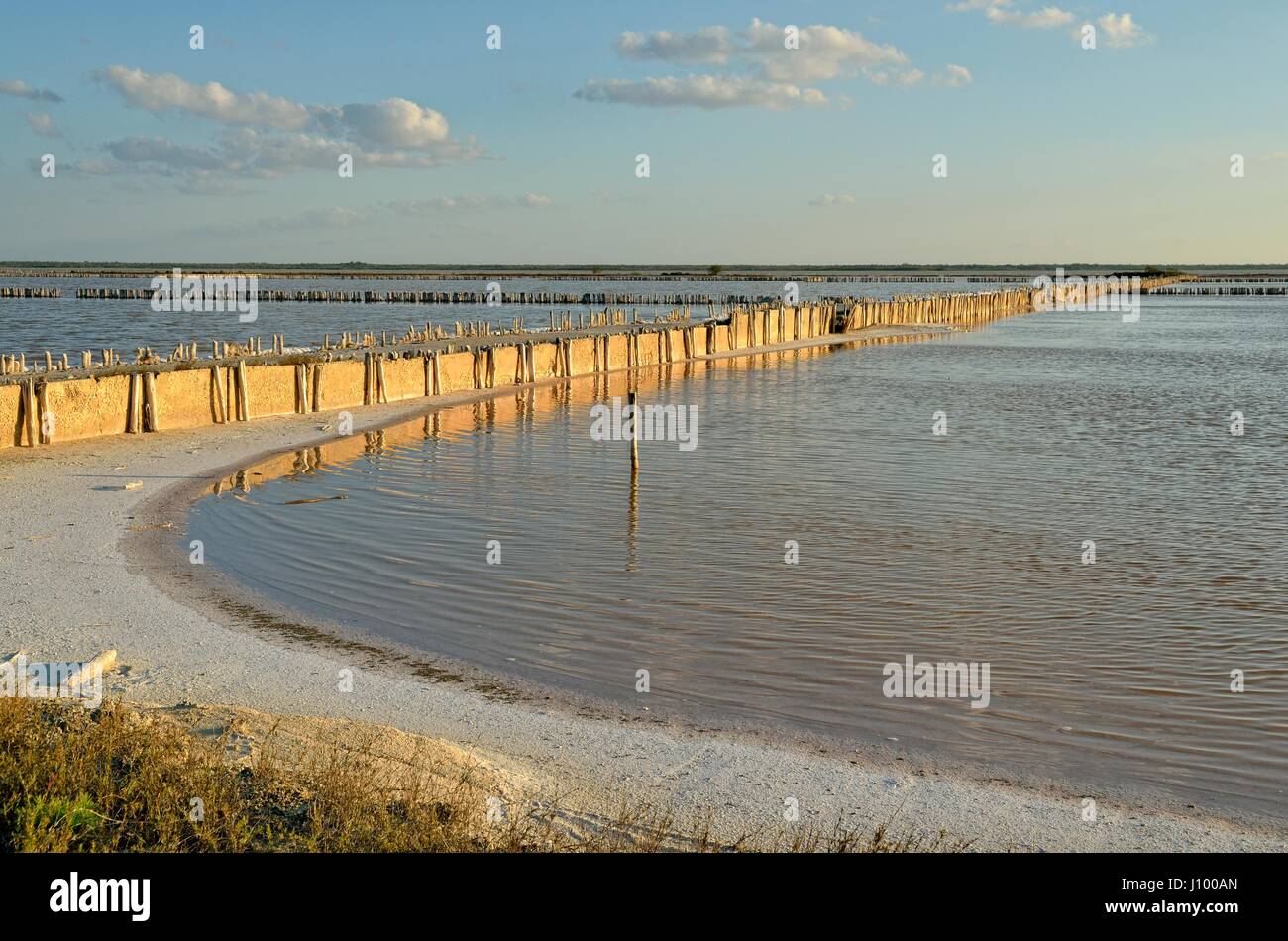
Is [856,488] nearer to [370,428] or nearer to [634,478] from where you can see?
[634,478]

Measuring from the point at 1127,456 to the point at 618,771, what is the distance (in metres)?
16.8

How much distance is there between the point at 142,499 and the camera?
1647 cm

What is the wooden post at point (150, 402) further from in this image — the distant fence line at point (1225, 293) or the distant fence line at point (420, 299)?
the distant fence line at point (1225, 293)

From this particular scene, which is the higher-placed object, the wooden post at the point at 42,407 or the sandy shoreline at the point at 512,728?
the wooden post at the point at 42,407

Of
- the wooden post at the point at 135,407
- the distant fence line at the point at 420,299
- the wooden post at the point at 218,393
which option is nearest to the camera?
the wooden post at the point at 135,407

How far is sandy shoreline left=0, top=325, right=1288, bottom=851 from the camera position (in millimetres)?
6996

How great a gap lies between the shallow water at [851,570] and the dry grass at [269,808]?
88.9 inches

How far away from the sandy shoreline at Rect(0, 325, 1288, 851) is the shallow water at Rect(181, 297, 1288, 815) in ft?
1.88

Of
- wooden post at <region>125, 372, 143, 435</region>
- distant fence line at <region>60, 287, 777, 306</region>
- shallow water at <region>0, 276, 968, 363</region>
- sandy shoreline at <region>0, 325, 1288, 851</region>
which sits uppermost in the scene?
distant fence line at <region>60, 287, 777, 306</region>

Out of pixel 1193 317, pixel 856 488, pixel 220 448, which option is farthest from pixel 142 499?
pixel 1193 317

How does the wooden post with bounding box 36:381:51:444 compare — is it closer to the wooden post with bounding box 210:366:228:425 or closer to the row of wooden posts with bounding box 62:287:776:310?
the wooden post with bounding box 210:366:228:425


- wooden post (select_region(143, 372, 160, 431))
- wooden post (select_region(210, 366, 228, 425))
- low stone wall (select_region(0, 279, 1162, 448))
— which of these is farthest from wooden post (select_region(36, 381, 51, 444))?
wooden post (select_region(210, 366, 228, 425))

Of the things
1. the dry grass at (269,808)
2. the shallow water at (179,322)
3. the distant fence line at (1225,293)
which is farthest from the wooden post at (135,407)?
the distant fence line at (1225,293)

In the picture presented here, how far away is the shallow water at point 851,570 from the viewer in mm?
8906
